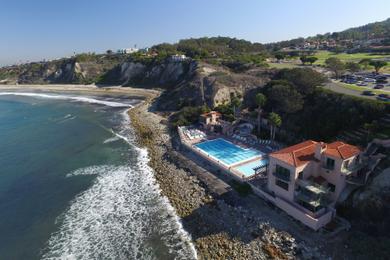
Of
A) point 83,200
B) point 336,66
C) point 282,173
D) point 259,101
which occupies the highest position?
point 336,66

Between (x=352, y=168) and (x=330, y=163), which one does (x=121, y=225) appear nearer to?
(x=330, y=163)

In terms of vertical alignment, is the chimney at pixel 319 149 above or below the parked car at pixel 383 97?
below

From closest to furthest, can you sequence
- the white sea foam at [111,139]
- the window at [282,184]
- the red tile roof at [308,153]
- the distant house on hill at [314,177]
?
the distant house on hill at [314,177]
the red tile roof at [308,153]
the window at [282,184]
the white sea foam at [111,139]

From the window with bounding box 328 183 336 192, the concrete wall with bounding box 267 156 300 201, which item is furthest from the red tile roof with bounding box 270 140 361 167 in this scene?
the window with bounding box 328 183 336 192

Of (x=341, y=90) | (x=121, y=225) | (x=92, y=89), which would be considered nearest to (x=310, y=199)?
(x=121, y=225)

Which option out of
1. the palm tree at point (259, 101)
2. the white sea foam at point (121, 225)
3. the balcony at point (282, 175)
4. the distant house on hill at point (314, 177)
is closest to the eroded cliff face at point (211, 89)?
the palm tree at point (259, 101)

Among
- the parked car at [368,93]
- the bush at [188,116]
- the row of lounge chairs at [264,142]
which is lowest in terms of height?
the row of lounge chairs at [264,142]

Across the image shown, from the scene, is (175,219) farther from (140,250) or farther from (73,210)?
(73,210)

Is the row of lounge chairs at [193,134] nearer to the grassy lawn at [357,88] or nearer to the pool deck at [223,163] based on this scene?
the pool deck at [223,163]
